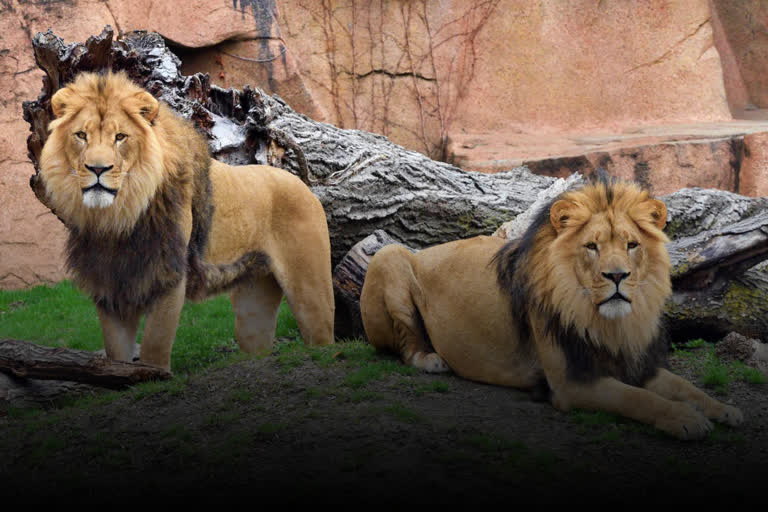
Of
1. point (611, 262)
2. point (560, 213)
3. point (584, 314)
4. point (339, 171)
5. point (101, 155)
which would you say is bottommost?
point (584, 314)

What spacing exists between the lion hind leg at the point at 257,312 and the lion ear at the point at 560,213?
9.17 feet

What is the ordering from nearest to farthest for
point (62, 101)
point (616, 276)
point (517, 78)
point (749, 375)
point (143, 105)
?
point (616, 276), point (749, 375), point (62, 101), point (143, 105), point (517, 78)

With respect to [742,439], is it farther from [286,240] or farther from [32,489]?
[286,240]

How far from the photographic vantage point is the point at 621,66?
13812 millimetres

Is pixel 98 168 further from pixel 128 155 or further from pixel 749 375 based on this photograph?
pixel 749 375

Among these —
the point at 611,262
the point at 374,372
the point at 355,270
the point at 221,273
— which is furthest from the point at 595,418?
the point at 355,270

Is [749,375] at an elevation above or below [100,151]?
below

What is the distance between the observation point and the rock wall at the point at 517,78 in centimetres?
1162

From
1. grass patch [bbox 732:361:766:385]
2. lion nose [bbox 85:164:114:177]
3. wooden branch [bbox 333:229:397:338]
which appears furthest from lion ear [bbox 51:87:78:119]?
grass patch [bbox 732:361:766:385]

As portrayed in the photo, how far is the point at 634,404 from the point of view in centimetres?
406

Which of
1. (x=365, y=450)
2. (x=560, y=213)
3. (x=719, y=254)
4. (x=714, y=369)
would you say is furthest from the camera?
(x=719, y=254)

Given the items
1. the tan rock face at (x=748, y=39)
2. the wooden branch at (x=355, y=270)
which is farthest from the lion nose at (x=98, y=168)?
the tan rock face at (x=748, y=39)

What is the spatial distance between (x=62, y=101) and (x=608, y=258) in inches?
128

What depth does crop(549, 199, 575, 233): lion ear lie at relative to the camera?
4270 millimetres
